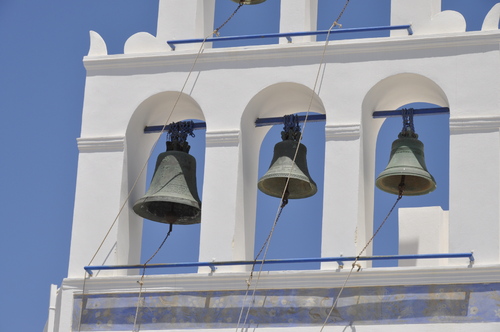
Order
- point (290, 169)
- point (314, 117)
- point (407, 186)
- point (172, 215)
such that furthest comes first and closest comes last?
1. point (172, 215)
2. point (314, 117)
3. point (407, 186)
4. point (290, 169)

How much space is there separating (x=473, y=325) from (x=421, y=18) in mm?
4436

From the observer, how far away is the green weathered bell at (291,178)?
27.4 meters

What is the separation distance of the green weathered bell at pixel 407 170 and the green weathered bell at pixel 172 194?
98.7 inches

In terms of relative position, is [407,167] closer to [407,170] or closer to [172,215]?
[407,170]

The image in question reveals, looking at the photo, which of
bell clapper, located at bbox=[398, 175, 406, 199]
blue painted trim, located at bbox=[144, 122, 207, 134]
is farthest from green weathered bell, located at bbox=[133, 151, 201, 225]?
bell clapper, located at bbox=[398, 175, 406, 199]

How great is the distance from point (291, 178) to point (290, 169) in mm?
134

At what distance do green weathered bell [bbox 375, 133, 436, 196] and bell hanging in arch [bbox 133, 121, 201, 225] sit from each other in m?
2.51

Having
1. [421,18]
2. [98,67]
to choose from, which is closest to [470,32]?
[421,18]

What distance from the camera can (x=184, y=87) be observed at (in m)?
28.0

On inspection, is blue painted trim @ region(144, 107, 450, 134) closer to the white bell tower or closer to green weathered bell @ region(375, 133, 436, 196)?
the white bell tower

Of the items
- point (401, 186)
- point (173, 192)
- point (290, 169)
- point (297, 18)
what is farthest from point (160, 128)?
point (401, 186)

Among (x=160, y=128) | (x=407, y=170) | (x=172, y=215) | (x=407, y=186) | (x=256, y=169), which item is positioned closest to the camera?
(x=407, y=170)

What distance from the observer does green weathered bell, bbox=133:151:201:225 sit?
27.5 metres

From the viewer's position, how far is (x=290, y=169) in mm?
27266
